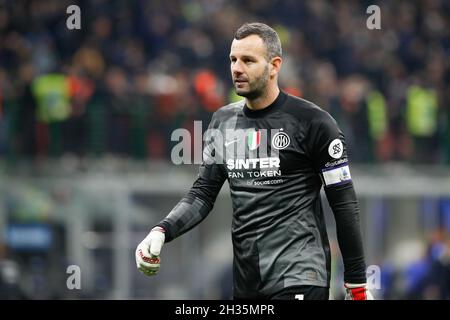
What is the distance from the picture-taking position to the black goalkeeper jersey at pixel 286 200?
606cm

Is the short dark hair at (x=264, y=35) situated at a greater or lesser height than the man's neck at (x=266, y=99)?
greater

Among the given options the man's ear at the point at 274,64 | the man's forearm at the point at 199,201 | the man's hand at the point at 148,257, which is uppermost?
the man's ear at the point at 274,64

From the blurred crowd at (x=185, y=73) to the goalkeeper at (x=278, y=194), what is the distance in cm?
1117

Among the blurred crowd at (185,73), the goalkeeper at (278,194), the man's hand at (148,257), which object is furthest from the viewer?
the blurred crowd at (185,73)

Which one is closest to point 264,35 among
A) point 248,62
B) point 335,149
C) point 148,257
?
point 248,62

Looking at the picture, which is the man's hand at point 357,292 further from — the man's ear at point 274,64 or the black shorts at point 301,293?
the man's ear at point 274,64

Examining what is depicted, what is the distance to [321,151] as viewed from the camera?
6.07m

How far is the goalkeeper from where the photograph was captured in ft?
19.9

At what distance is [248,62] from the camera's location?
6.17 meters

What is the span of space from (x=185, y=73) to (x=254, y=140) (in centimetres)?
1290

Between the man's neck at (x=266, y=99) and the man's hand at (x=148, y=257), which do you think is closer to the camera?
the man's hand at (x=148, y=257)

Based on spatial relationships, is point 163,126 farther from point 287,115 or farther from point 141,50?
point 287,115
